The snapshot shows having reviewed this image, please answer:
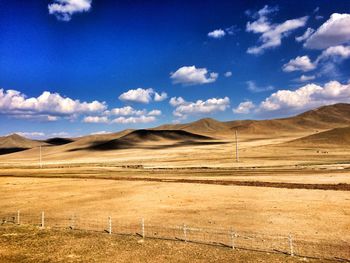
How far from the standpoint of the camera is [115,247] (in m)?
24.7

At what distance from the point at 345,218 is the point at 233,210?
31.3ft

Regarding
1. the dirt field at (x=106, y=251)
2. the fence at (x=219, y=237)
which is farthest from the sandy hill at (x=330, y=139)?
the dirt field at (x=106, y=251)

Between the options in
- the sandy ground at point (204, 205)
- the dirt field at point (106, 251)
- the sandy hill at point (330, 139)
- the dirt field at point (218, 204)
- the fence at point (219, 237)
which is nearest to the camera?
the dirt field at point (106, 251)

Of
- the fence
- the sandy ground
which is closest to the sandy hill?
the sandy ground

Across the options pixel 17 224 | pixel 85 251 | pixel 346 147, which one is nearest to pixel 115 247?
pixel 85 251

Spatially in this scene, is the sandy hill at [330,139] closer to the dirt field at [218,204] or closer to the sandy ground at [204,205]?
the dirt field at [218,204]

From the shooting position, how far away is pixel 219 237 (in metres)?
26.3

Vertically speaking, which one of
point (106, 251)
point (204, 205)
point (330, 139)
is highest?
point (330, 139)

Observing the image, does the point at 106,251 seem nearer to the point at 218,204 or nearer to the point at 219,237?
the point at 219,237

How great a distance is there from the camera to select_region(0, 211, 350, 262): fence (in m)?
22.6

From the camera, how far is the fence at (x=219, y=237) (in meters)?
22.6

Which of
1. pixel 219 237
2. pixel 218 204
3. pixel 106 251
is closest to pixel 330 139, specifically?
pixel 218 204

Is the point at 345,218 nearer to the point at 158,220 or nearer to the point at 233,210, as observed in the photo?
the point at 233,210

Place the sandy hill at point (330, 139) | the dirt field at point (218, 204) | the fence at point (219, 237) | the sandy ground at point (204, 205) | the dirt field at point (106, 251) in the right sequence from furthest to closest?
the sandy hill at point (330, 139), the sandy ground at point (204, 205), the dirt field at point (218, 204), the fence at point (219, 237), the dirt field at point (106, 251)
